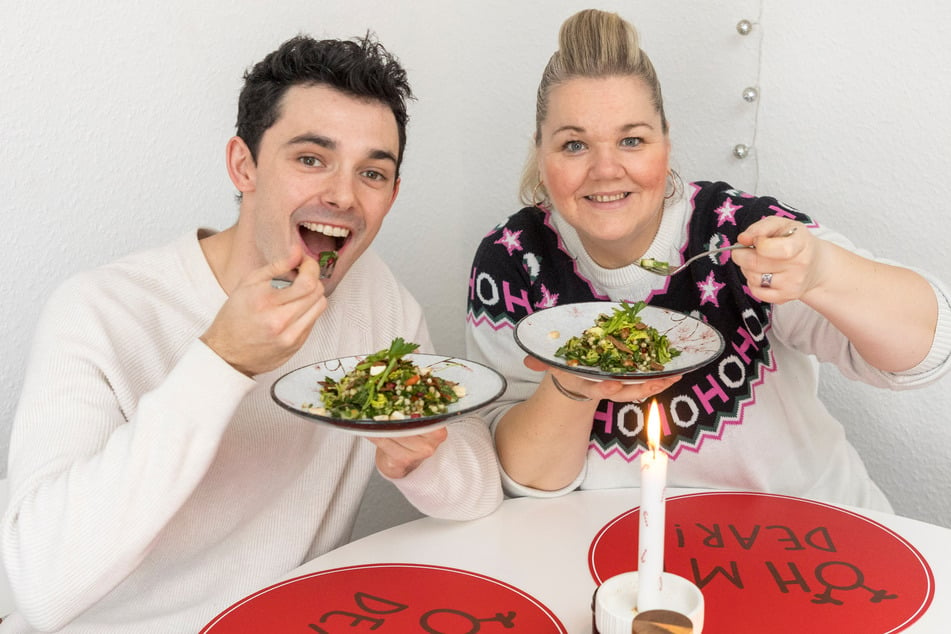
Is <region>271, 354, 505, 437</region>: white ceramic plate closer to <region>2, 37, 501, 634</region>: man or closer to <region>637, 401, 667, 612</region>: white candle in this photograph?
<region>2, 37, 501, 634</region>: man

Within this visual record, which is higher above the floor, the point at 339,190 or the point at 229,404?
the point at 339,190

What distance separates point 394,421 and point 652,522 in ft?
1.44

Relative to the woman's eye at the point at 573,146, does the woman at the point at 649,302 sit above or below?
below

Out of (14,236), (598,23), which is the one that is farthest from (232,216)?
(598,23)

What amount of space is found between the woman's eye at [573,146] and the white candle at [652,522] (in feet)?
3.48

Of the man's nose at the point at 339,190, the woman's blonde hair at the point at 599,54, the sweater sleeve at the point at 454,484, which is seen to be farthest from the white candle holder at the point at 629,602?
the woman's blonde hair at the point at 599,54

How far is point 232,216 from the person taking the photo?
239 centimetres

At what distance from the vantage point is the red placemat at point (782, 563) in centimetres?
119

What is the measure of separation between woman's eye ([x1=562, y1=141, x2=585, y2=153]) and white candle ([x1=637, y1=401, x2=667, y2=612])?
106 cm

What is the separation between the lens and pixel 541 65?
112 inches

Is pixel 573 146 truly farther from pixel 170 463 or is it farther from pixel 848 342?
pixel 170 463

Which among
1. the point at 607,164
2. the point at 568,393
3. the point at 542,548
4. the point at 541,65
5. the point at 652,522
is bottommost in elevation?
the point at 542,548

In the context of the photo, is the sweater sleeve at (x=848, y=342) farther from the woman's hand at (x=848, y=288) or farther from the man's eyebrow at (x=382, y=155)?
the man's eyebrow at (x=382, y=155)

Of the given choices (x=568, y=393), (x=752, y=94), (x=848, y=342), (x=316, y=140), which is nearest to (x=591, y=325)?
(x=568, y=393)
